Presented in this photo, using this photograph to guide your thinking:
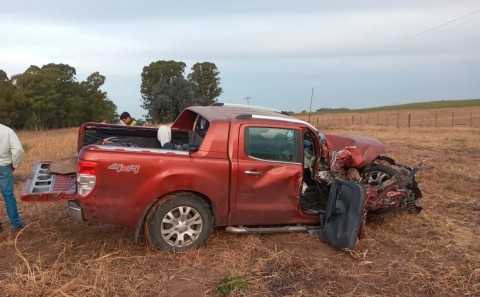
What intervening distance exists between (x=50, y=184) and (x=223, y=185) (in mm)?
2065

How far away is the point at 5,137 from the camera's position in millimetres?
6180

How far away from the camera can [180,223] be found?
203 inches

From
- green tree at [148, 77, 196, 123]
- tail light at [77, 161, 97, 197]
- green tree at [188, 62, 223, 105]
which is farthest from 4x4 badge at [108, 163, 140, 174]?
green tree at [188, 62, 223, 105]

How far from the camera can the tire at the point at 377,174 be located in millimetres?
6719

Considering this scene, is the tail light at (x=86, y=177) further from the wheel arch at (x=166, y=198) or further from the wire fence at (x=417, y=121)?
the wire fence at (x=417, y=121)

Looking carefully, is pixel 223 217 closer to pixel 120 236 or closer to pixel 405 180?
pixel 120 236

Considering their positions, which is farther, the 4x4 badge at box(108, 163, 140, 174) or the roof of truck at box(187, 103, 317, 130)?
the roof of truck at box(187, 103, 317, 130)

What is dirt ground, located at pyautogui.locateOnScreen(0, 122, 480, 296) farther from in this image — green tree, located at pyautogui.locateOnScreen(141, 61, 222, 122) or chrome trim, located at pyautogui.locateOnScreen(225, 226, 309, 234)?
green tree, located at pyautogui.locateOnScreen(141, 61, 222, 122)

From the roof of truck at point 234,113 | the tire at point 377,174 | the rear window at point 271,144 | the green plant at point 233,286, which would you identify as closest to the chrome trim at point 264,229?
the rear window at point 271,144

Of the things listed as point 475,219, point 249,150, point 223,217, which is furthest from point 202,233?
point 475,219

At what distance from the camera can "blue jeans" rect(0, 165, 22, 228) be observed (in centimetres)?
621

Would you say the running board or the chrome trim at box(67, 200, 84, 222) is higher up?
the chrome trim at box(67, 200, 84, 222)

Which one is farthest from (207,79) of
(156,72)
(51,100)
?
(51,100)

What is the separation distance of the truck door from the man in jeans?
3126 mm
